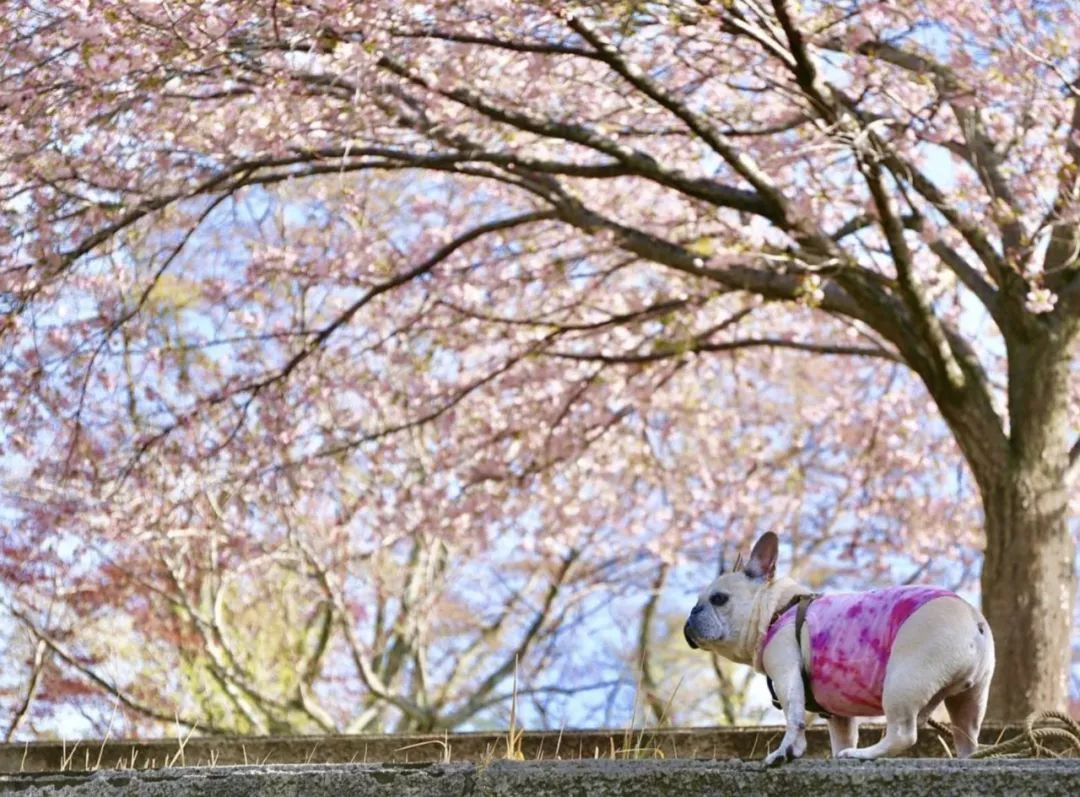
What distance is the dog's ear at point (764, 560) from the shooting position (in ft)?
11.8

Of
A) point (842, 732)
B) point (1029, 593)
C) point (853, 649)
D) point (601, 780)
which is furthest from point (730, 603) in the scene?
point (1029, 593)

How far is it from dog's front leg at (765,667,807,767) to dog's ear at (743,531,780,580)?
0.28m

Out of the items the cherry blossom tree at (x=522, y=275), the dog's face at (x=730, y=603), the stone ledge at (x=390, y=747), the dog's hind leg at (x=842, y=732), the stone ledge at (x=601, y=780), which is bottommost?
the stone ledge at (x=601, y=780)

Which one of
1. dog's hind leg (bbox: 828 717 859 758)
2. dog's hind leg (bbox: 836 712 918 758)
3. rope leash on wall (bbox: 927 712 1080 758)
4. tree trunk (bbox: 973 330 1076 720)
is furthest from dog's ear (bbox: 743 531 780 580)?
tree trunk (bbox: 973 330 1076 720)

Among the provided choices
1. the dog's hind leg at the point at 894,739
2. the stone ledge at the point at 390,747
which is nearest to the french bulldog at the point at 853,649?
the dog's hind leg at the point at 894,739

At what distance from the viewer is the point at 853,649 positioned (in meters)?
3.36

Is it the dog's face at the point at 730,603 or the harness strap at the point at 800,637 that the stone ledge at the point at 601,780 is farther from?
the dog's face at the point at 730,603

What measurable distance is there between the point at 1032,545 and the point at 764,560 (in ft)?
16.0

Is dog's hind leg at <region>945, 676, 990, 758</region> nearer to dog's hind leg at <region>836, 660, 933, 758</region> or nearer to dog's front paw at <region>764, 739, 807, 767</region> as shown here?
dog's hind leg at <region>836, 660, 933, 758</region>

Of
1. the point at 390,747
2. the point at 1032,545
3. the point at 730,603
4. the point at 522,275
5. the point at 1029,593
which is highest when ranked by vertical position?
the point at 522,275

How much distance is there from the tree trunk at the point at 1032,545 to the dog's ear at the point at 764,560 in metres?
4.75

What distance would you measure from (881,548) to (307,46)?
27.6 ft

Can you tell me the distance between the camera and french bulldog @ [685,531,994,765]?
327 centimetres

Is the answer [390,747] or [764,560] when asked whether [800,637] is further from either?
[390,747]
